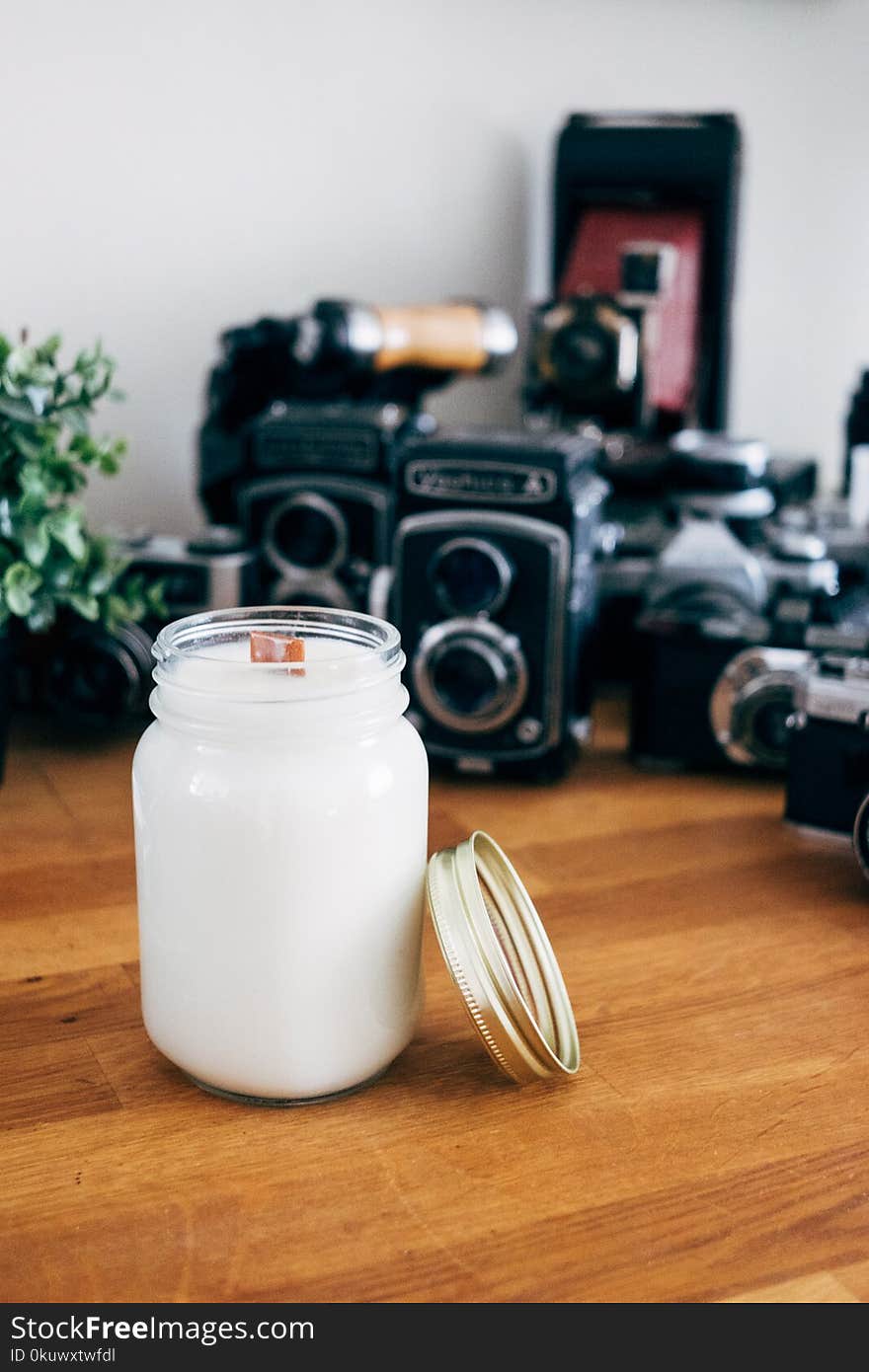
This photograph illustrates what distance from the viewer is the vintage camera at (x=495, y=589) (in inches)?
36.5

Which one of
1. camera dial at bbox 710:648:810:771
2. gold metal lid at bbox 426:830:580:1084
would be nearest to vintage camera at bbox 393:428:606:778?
camera dial at bbox 710:648:810:771

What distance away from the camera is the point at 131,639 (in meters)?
0.98

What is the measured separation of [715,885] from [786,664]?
180mm

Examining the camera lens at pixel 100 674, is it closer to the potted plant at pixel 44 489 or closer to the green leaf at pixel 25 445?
the potted plant at pixel 44 489

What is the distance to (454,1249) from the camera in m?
0.50

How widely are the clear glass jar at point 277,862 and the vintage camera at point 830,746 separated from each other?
1.09ft

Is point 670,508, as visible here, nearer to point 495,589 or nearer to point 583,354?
point 583,354

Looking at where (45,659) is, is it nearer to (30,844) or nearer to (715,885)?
(30,844)

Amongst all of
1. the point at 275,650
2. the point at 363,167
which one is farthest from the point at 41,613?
the point at 363,167

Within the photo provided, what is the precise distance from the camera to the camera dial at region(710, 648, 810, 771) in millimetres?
930

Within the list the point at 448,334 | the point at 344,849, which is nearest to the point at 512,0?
the point at 448,334

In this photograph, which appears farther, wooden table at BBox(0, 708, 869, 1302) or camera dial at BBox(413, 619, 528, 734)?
camera dial at BBox(413, 619, 528, 734)

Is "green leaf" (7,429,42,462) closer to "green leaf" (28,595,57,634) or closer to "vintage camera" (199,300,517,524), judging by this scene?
"green leaf" (28,595,57,634)

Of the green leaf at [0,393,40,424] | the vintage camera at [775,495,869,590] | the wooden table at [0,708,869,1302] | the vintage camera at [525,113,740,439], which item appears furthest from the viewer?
the vintage camera at [525,113,740,439]
